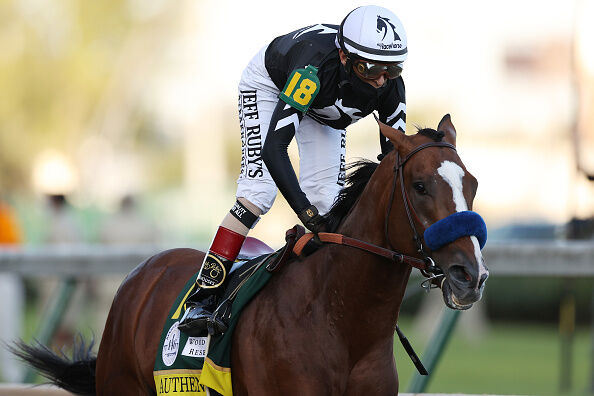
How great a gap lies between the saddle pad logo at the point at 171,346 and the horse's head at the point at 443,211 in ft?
3.70

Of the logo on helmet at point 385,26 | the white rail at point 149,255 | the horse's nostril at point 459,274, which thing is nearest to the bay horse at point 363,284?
the horse's nostril at point 459,274

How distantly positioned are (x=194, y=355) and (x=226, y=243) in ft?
1.57

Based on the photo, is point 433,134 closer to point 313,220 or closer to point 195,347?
point 313,220

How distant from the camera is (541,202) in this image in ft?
80.5

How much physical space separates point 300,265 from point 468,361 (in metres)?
8.04

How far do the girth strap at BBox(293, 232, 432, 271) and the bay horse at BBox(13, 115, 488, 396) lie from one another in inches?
0.4

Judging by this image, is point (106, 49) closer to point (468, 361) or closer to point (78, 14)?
point (78, 14)

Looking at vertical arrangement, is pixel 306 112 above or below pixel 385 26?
below

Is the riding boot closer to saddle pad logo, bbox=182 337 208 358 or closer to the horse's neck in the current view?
saddle pad logo, bbox=182 337 208 358

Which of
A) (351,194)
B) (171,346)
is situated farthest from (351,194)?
(171,346)

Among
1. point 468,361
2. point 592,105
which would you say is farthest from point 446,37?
point 592,105

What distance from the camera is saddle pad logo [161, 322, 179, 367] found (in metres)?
3.99

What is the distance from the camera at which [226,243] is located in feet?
12.9

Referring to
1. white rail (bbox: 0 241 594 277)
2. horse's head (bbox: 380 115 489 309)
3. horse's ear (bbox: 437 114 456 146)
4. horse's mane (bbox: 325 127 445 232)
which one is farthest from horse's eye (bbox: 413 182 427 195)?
white rail (bbox: 0 241 594 277)
